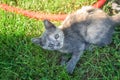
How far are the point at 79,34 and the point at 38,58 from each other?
52 cm

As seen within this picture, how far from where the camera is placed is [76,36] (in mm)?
4531

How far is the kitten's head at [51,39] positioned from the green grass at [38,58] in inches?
8.0

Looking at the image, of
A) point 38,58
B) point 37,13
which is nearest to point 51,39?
point 38,58

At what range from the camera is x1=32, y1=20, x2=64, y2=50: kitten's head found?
14.4 ft

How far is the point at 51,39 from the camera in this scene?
443 cm

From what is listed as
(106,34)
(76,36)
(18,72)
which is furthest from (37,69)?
(106,34)

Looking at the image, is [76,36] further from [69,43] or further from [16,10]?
[16,10]

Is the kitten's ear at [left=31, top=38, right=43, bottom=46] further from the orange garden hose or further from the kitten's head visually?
the orange garden hose

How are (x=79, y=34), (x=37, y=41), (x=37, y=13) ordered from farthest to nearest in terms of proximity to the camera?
(x=37, y=13)
(x=79, y=34)
(x=37, y=41)

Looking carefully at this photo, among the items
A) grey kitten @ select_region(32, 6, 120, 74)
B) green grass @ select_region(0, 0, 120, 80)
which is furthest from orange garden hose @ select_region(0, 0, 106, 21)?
grey kitten @ select_region(32, 6, 120, 74)

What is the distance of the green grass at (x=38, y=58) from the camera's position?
14.6ft

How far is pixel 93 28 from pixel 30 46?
Result: 29.6 inches

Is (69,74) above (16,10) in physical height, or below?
below

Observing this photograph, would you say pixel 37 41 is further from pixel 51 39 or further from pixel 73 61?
pixel 73 61
